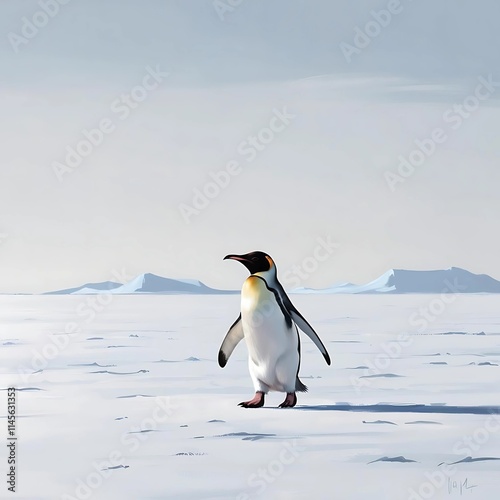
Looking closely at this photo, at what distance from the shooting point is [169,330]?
9625 mm

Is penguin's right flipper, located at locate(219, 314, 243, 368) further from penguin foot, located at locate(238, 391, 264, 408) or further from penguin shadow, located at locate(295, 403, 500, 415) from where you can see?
penguin shadow, located at locate(295, 403, 500, 415)

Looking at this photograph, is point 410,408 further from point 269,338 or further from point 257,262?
point 257,262

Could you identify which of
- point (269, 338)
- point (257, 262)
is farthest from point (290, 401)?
point (257, 262)

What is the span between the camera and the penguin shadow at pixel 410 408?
439 centimetres

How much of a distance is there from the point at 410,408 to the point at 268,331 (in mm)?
745

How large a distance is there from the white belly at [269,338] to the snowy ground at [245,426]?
0.53 feet

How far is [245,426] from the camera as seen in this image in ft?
13.3

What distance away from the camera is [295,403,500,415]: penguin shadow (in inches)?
173

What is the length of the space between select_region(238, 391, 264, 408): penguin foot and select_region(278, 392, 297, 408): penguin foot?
97 millimetres

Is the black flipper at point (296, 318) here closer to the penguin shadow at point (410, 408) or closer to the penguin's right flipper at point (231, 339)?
the penguin shadow at point (410, 408)
